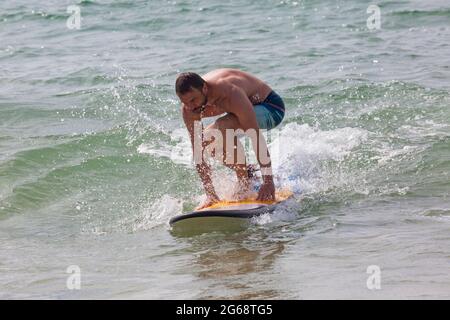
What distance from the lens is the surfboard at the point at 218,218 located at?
21.9 ft

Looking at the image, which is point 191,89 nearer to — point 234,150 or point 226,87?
point 226,87

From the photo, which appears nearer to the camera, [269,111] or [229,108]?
[229,108]

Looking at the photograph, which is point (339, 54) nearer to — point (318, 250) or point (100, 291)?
point (318, 250)

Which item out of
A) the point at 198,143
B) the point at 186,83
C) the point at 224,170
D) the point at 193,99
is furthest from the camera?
the point at 224,170

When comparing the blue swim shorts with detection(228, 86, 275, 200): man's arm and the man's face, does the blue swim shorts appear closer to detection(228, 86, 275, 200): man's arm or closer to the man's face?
detection(228, 86, 275, 200): man's arm

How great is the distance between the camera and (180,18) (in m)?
16.3

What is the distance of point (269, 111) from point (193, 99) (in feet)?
3.79

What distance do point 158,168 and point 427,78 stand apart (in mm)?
4248

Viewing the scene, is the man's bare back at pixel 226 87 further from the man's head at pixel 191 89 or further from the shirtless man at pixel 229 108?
the man's head at pixel 191 89

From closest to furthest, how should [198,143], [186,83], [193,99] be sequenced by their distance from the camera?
[186,83]
[193,99]
[198,143]

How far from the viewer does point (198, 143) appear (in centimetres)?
676

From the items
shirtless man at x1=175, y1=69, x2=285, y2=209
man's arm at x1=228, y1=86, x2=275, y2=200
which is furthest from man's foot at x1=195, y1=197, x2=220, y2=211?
man's arm at x1=228, y1=86, x2=275, y2=200

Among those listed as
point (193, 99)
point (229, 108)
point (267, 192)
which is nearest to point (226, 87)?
point (229, 108)
